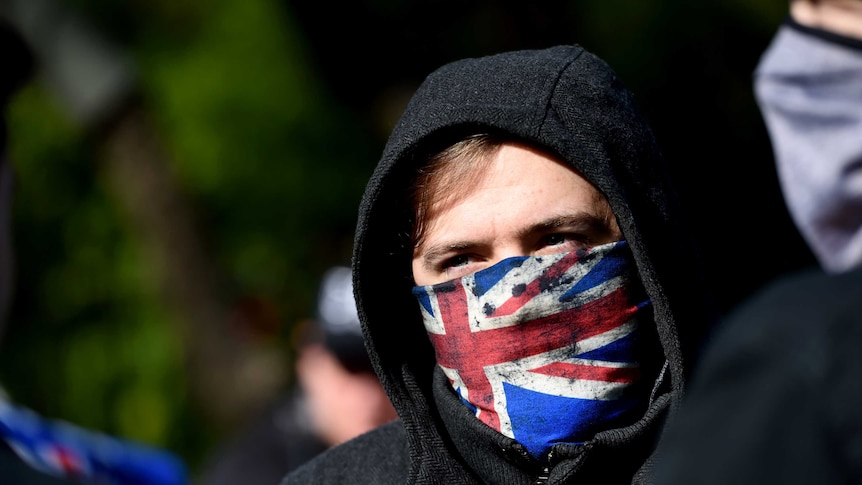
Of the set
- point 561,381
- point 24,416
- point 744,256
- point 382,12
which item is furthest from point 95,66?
point 561,381

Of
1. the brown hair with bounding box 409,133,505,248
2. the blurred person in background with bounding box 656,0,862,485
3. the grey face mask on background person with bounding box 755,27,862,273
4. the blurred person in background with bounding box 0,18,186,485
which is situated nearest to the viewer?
the blurred person in background with bounding box 656,0,862,485

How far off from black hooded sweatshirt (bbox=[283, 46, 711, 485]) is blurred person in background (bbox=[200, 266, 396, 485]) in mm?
1632

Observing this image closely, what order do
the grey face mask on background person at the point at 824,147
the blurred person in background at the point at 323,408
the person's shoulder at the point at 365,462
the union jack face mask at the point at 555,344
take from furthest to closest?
the blurred person in background at the point at 323,408, the grey face mask on background person at the point at 824,147, the person's shoulder at the point at 365,462, the union jack face mask at the point at 555,344

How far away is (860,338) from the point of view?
1.03 meters

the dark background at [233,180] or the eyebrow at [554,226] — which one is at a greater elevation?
the eyebrow at [554,226]

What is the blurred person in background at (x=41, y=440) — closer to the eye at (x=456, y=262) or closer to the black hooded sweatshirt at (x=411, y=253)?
the black hooded sweatshirt at (x=411, y=253)

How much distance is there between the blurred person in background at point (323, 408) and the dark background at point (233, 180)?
3.17 m

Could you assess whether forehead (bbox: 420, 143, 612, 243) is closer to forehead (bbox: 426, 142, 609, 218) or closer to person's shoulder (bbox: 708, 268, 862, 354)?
forehead (bbox: 426, 142, 609, 218)

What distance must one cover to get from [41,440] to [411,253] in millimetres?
2089

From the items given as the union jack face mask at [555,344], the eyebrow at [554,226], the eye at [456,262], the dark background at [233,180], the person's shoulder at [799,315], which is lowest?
the dark background at [233,180]

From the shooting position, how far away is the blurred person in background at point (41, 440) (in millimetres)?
2602

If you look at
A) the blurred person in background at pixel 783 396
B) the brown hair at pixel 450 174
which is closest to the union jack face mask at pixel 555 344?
the brown hair at pixel 450 174

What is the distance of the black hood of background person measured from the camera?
6.89 ft

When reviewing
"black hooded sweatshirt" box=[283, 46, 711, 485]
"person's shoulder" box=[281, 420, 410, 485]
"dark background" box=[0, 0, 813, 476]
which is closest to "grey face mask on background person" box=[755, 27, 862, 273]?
"black hooded sweatshirt" box=[283, 46, 711, 485]
